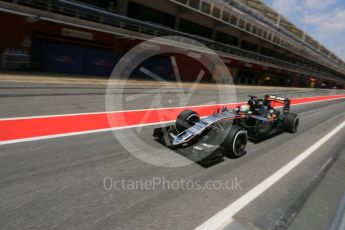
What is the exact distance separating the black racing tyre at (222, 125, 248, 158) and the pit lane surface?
6.7 inches

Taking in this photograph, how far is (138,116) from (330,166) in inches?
217

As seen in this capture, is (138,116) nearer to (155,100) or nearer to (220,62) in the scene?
(155,100)

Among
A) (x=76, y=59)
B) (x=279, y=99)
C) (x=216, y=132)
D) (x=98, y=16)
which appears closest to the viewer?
(x=216, y=132)

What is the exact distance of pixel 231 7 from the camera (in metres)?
33.7

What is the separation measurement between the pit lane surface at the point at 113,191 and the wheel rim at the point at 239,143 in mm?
191

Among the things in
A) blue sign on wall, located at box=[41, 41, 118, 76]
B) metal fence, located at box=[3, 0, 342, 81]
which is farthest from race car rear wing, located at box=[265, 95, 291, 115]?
blue sign on wall, located at box=[41, 41, 118, 76]

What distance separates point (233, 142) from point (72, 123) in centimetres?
416

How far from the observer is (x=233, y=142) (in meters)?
5.70

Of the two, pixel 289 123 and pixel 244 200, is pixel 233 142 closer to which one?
pixel 244 200

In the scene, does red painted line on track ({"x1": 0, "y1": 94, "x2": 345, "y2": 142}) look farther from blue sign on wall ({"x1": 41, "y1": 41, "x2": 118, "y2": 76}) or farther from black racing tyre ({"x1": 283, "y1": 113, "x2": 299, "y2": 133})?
blue sign on wall ({"x1": 41, "y1": 41, "x2": 118, "y2": 76})

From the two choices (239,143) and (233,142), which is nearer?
(233,142)

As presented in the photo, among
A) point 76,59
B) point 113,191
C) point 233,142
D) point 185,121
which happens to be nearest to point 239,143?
point 233,142

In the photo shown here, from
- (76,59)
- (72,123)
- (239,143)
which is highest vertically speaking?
(76,59)

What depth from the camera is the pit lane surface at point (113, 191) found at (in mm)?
3326
